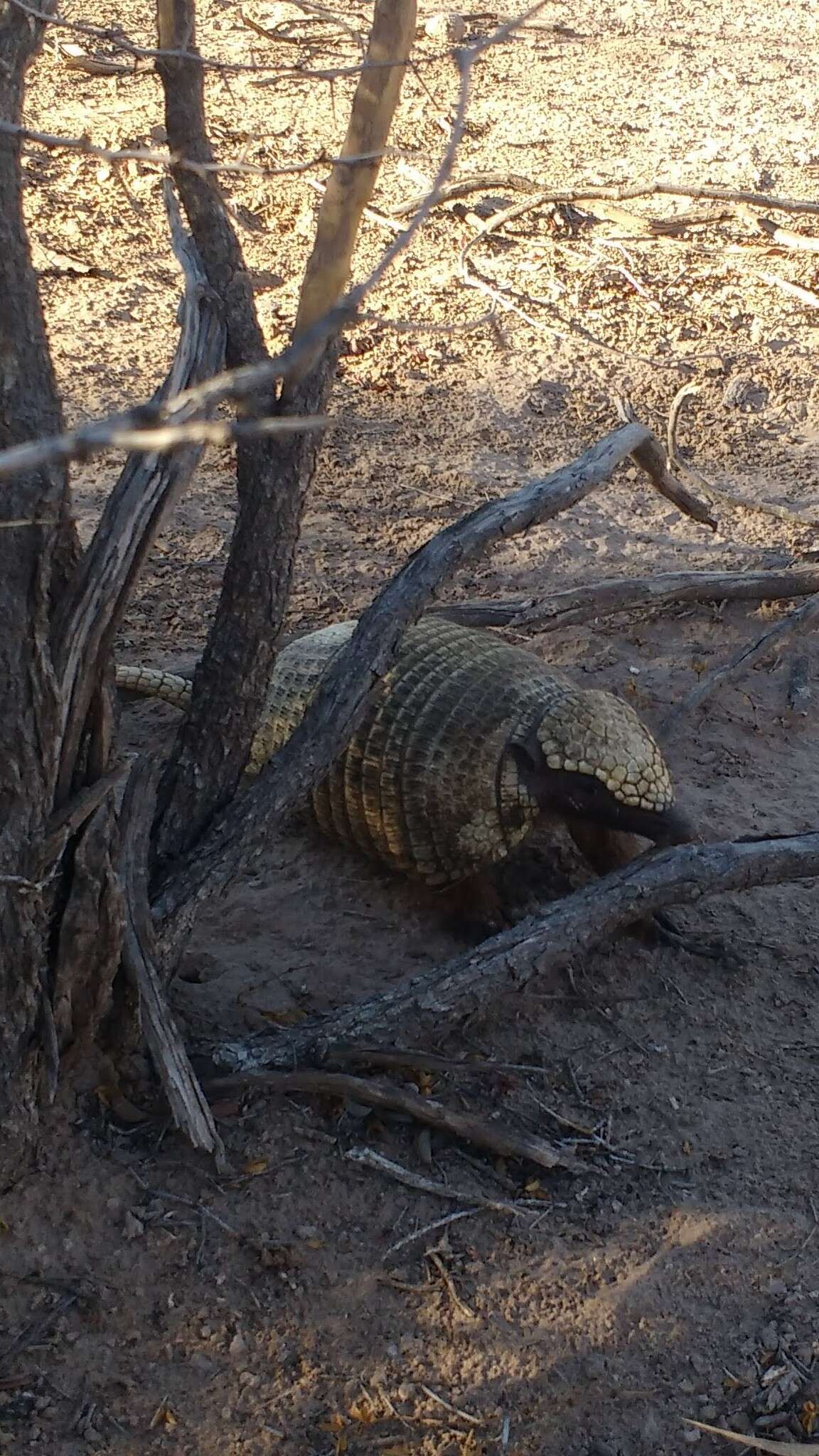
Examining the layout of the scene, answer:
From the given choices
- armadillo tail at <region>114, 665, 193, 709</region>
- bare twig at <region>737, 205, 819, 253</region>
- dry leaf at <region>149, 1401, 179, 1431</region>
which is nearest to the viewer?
dry leaf at <region>149, 1401, 179, 1431</region>

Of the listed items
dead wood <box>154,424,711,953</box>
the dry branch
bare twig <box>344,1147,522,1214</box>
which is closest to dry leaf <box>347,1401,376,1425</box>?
bare twig <box>344,1147,522,1214</box>

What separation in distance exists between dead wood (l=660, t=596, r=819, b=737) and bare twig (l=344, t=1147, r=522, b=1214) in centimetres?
221

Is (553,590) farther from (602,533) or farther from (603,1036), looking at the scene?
(603,1036)

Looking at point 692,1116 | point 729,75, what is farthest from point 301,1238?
point 729,75

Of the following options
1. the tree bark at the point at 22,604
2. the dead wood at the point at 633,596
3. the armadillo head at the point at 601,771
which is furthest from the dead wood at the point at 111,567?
the dead wood at the point at 633,596

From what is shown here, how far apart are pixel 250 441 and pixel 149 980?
1.18m

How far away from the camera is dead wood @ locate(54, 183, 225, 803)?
2455mm

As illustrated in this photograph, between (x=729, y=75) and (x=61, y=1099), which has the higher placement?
(x=729, y=75)

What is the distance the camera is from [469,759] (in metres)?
3.74

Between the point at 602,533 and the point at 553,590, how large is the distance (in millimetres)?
646

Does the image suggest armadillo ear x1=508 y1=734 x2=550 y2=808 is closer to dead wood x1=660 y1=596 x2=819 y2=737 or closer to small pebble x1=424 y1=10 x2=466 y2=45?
dead wood x1=660 y1=596 x2=819 y2=737

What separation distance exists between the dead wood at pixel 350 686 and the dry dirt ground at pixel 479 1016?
437 millimetres

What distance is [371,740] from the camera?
394cm

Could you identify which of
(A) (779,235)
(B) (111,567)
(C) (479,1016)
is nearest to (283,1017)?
(C) (479,1016)
